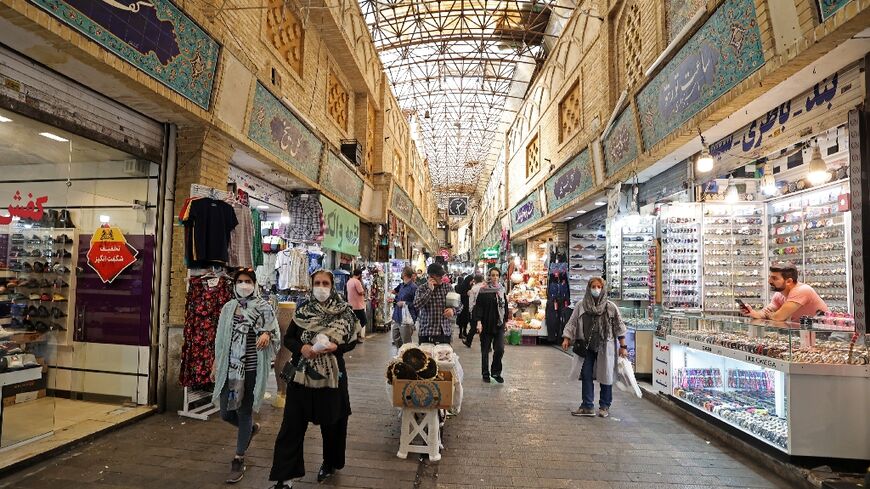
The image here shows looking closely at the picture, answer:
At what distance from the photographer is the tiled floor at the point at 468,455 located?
3338mm

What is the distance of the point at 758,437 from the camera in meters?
3.88

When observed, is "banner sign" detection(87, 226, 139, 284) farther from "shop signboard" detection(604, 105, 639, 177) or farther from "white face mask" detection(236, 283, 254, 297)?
"shop signboard" detection(604, 105, 639, 177)

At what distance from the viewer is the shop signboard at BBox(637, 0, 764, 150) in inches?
162

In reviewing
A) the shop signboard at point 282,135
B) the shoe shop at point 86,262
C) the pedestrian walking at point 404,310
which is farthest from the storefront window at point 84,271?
the pedestrian walking at point 404,310

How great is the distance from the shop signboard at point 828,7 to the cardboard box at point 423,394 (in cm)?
379

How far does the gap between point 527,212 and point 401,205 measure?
4226 mm

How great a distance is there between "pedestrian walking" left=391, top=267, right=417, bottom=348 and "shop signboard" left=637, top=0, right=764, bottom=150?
3916mm

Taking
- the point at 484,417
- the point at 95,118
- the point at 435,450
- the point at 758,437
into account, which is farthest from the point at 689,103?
the point at 95,118

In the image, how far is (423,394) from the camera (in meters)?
3.76

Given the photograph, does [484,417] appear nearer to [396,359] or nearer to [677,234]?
[396,359]

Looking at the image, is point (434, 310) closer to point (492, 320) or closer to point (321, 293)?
point (492, 320)

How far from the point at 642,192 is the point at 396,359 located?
6160 mm

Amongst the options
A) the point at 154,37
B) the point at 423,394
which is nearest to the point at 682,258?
the point at 423,394

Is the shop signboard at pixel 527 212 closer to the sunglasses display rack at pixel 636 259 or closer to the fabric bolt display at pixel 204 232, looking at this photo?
the sunglasses display rack at pixel 636 259
